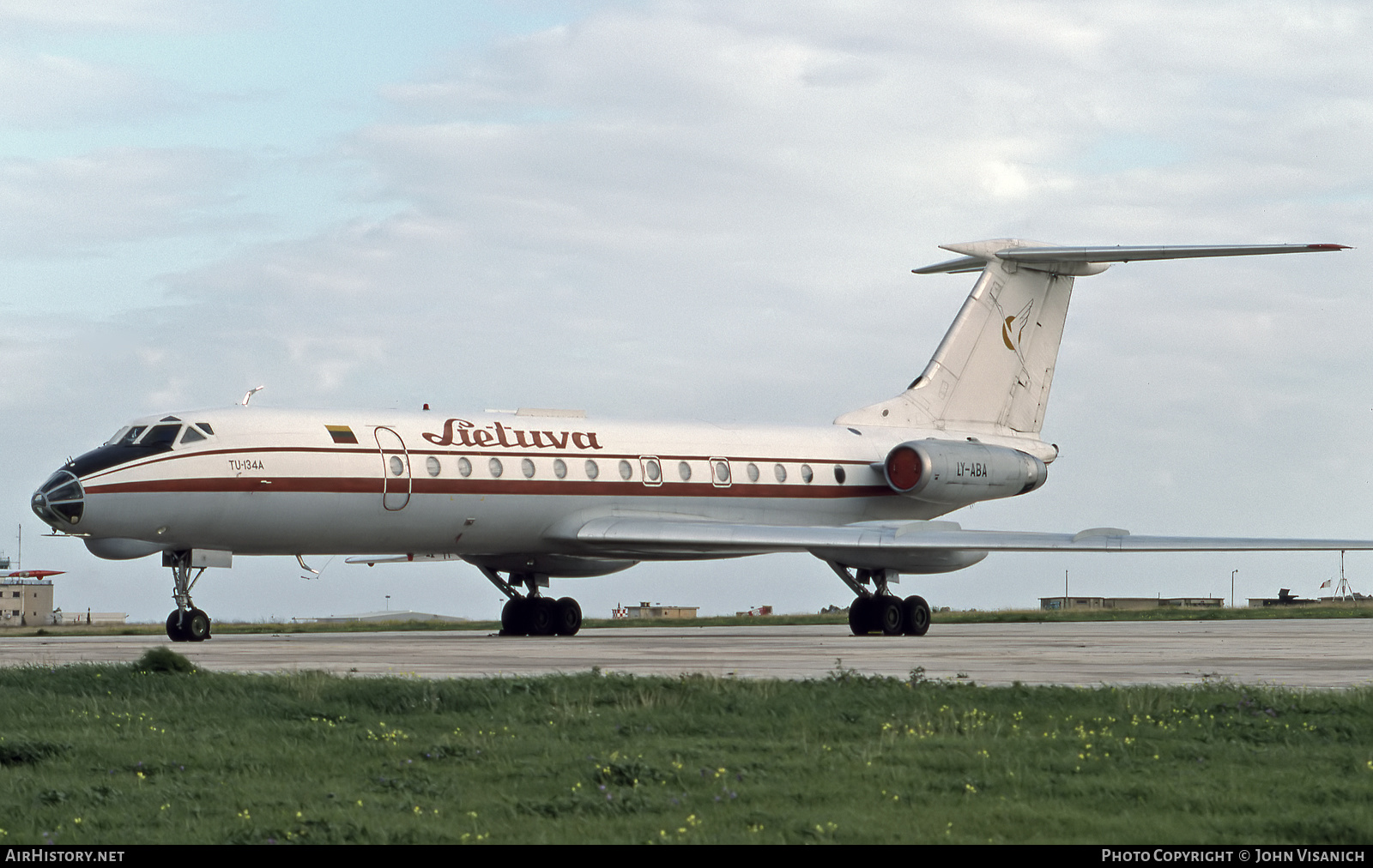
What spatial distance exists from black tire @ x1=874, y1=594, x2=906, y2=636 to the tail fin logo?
7.99m

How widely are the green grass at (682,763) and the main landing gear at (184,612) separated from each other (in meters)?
12.8

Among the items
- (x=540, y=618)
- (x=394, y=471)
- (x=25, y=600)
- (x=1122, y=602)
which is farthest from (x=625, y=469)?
(x=25, y=600)

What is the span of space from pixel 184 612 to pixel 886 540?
38.7ft

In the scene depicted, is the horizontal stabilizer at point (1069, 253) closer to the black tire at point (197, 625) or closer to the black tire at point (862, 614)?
the black tire at point (862, 614)

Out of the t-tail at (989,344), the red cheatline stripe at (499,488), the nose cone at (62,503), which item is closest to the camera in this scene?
the nose cone at (62,503)

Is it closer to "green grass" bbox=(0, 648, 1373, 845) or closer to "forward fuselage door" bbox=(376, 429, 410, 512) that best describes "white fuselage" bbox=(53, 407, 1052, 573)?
"forward fuselage door" bbox=(376, 429, 410, 512)

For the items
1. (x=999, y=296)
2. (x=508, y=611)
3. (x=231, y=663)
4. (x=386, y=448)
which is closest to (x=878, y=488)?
(x=999, y=296)

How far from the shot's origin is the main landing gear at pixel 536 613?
1234 inches

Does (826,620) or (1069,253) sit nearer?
(1069,253)

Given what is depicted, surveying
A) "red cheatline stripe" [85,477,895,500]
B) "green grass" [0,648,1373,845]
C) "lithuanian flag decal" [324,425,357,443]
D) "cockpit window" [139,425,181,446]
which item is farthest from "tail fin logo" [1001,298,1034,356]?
"green grass" [0,648,1373,845]

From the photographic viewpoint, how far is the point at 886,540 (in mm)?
28547

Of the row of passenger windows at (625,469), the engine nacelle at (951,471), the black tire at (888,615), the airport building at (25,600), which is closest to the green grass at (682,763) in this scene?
the row of passenger windows at (625,469)

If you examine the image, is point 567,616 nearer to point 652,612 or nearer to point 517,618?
point 517,618

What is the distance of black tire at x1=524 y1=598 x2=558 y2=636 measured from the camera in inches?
1233
